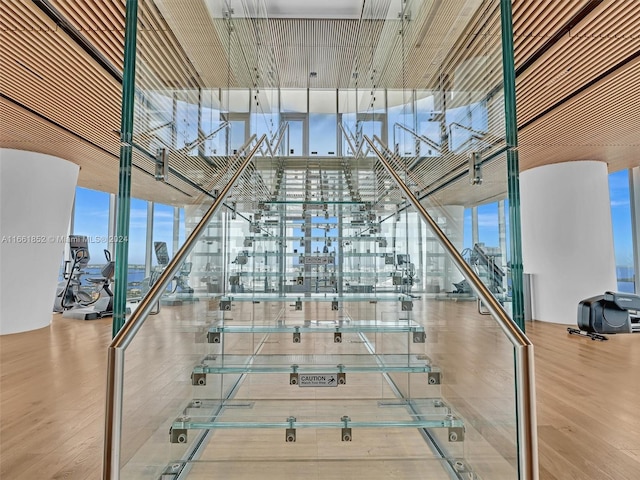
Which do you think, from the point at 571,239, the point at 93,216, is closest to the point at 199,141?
the point at 571,239

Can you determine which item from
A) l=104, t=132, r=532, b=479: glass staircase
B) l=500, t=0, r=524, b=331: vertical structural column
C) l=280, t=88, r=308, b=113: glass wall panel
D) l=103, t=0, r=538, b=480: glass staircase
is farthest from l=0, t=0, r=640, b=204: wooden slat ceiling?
l=280, t=88, r=308, b=113: glass wall panel

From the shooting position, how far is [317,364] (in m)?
2.97

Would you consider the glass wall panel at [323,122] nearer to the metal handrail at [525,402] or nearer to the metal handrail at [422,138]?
the metal handrail at [422,138]

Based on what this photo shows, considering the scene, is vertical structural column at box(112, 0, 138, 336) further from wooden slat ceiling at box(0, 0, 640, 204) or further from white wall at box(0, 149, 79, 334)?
white wall at box(0, 149, 79, 334)

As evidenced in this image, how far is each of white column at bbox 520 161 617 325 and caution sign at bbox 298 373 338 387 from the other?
22.1ft

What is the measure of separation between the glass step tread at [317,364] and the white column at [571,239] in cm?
577

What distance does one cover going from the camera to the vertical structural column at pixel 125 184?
1.65 meters

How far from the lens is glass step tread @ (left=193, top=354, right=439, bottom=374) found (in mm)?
2674

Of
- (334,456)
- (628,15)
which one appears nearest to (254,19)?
(628,15)

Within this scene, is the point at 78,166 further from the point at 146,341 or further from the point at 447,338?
the point at 447,338

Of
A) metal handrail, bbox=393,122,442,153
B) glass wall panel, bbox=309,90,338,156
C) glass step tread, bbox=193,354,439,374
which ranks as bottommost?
glass step tread, bbox=193,354,439,374

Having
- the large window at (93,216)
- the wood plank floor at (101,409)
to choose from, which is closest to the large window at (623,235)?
the wood plank floor at (101,409)

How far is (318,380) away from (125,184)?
69.7 inches

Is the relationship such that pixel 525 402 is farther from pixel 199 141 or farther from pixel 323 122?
pixel 323 122
